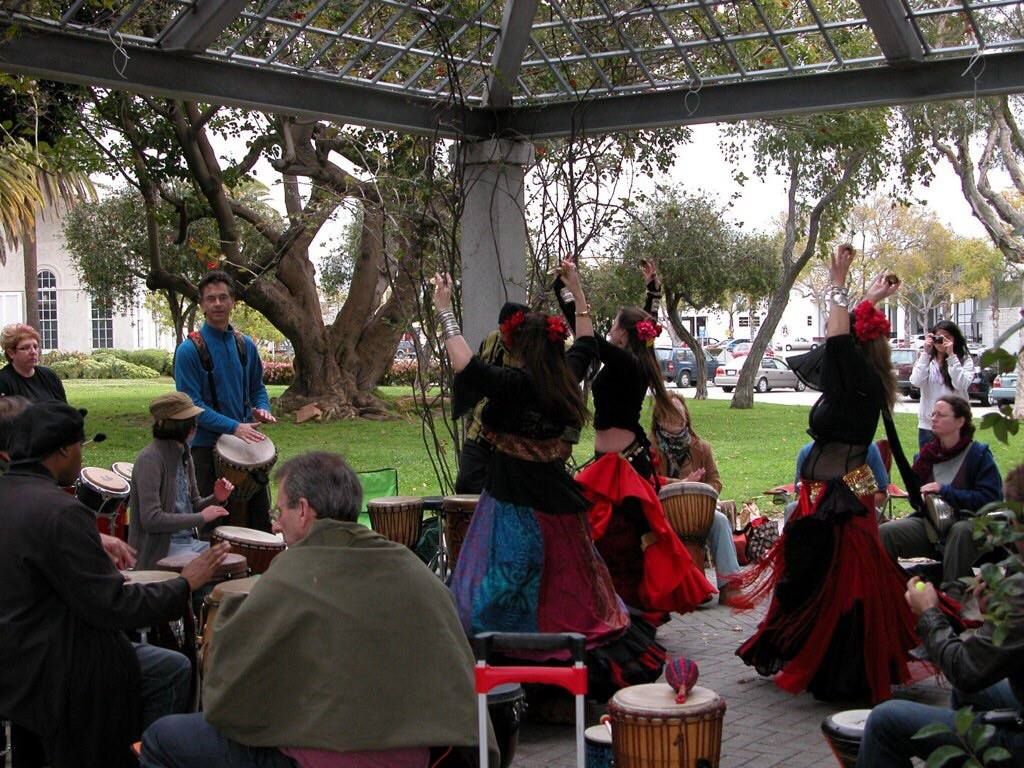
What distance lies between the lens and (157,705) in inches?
178

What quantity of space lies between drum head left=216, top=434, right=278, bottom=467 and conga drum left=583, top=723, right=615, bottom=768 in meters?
3.37

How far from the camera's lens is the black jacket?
406cm

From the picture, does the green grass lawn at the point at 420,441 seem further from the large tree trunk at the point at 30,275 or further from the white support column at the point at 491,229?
the large tree trunk at the point at 30,275

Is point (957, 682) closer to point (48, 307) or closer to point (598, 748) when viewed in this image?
point (598, 748)

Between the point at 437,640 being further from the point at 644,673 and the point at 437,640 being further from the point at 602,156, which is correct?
the point at 602,156

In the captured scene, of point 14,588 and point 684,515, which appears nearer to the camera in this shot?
point 14,588

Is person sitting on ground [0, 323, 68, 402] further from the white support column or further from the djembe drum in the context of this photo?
the white support column

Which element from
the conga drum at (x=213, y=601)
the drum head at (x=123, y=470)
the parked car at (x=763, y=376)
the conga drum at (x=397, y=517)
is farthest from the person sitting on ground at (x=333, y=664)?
the parked car at (x=763, y=376)

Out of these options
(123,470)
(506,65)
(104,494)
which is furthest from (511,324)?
(123,470)

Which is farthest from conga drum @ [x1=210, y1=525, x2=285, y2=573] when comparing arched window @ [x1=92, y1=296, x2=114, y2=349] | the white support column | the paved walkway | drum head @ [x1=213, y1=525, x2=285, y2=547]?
arched window @ [x1=92, y1=296, x2=114, y2=349]

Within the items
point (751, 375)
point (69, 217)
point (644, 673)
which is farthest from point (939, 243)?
point (644, 673)

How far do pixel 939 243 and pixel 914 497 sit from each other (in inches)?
2220

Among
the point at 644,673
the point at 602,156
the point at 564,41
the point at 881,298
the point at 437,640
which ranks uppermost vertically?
the point at 564,41

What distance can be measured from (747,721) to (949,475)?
2322 millimetres
